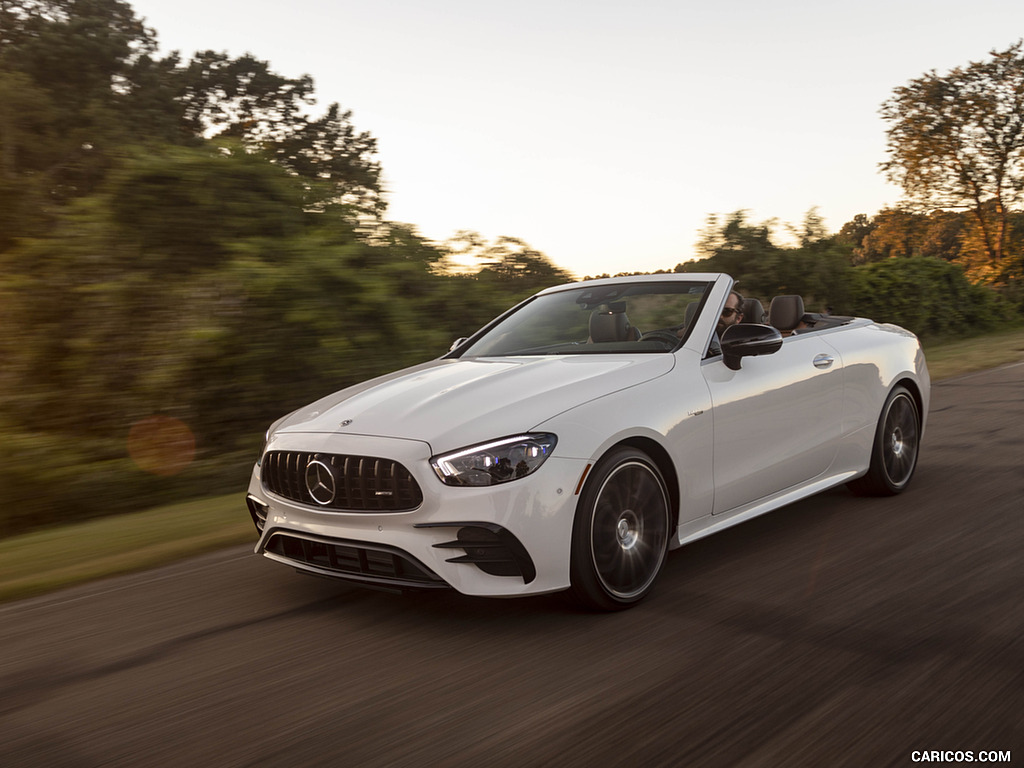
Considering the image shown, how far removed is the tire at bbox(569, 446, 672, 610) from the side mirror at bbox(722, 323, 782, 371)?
0.93 m

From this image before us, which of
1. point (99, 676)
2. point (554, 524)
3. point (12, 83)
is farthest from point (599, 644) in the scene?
point (12, 83)

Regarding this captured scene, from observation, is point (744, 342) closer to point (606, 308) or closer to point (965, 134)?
point (606, 308)

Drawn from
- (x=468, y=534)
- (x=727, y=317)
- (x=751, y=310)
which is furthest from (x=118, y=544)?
(x=751, y=310)

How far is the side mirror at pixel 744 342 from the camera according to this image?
495 cm

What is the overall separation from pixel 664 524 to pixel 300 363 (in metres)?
6.79

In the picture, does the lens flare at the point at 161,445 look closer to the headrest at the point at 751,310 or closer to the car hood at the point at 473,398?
the car hood at the point at 473,398

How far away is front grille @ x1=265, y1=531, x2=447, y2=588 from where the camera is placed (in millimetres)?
3922

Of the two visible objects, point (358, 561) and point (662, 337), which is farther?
point (662, 337)

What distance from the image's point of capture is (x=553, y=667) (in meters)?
3.59

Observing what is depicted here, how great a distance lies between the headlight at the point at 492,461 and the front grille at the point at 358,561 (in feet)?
1.32

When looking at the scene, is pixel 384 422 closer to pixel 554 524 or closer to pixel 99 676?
pixel 554 524

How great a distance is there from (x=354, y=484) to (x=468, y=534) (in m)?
0.60

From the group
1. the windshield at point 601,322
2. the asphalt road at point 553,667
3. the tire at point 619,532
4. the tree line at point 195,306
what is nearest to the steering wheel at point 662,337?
the windshield at point 601,322

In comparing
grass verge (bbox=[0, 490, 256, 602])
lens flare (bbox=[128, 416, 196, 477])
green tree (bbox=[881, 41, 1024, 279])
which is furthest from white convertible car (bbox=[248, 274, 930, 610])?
green tree (bbox=[881, 41, 1024, 279])
